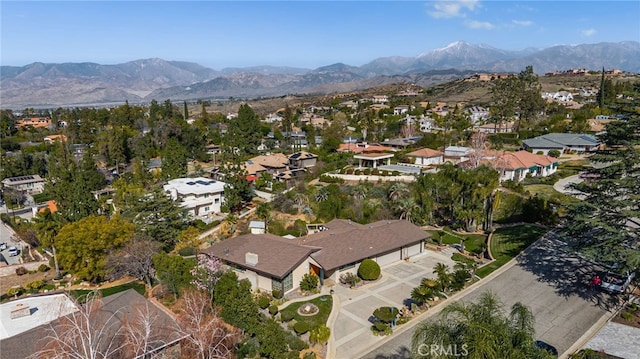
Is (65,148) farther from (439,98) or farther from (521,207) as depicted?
(439,98)

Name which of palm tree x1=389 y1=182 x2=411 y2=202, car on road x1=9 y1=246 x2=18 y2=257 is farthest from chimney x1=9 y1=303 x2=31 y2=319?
palm tree x1=389 y1=182 x2=411 y2=202

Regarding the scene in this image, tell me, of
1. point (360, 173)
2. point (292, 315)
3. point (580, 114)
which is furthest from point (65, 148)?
point (580, 114)

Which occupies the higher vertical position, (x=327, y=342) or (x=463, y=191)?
(x=463, y=191)

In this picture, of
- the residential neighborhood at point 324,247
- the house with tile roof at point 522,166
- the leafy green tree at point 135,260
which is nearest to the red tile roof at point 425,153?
the residential neighborhood at point 324,247

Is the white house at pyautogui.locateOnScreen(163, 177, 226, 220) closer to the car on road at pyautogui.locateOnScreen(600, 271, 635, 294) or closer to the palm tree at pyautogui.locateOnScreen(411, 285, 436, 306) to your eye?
the palm tree at pyautogui.locateOnScreen(411, 285, 436, 306)

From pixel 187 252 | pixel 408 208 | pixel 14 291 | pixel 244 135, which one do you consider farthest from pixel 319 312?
pixel 244 135

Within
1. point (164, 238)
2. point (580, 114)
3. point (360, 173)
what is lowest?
point (164, 238)

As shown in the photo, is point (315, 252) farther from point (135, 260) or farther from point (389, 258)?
point (135, 260)
